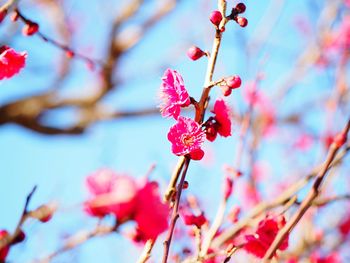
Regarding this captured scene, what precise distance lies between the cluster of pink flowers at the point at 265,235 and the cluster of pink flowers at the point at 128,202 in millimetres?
298

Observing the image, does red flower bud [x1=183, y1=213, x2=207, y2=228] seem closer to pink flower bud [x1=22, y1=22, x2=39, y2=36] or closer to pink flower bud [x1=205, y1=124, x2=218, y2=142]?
pink flower bud [x1=205, y1=124, x2=218, y2=142]

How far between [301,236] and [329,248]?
0.30 meters

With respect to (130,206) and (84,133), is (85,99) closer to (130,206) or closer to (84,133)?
(84,133)

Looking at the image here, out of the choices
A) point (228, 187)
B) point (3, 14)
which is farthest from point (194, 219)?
point (3, 14)

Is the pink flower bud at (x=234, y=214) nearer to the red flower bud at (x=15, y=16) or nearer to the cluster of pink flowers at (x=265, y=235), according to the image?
the cluster of pink flowers at (x=265, y=235)

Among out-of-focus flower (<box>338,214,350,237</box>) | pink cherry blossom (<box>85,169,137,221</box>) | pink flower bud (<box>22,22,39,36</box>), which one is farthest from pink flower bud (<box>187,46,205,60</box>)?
out-of-focus flower (<box>338,214,350,237</box>)

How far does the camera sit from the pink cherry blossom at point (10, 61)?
3.29 ft

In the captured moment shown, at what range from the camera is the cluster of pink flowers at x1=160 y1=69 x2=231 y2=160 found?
87 centimetres

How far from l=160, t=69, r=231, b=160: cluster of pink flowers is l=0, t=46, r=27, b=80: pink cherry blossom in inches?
14.0

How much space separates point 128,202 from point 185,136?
0.17m

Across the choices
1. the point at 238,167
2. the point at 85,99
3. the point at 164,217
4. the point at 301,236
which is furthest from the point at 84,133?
the point at 164,217

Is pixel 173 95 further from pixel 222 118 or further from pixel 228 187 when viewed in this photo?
pixel 228 187

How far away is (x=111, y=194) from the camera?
0.80 m

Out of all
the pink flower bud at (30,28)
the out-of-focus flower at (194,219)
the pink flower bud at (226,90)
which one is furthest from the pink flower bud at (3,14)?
the out-of-focus flower at (194,219)
